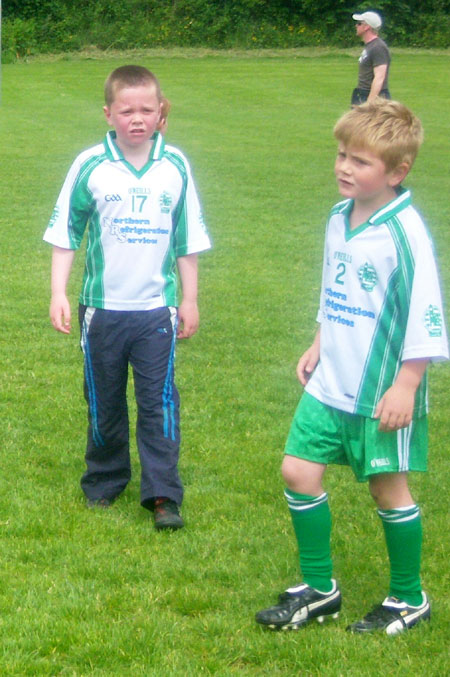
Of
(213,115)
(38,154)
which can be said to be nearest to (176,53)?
(213,115)

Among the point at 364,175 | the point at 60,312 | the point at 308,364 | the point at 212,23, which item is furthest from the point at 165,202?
the point at 212,23

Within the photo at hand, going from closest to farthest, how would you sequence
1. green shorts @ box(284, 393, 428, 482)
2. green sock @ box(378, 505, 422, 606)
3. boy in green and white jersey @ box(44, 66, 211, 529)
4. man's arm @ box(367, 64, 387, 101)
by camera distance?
1. green shorts @ box(284, 393, 428, 482)
2. green sock @ box(378, 505, 422, 606)
3. boy in green and white jersey @ box(44, 66, 211, 529)
4. man's arm @ box(367, 64, 387, 101)

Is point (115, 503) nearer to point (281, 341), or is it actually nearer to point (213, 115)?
point (281, 341)

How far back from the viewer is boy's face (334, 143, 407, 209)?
3.71 m

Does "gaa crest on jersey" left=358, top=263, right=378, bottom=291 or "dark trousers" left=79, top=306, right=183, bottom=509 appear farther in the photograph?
"dark trousers" left=79, top=306, right=183, bottom=509

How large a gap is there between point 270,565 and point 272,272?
19.0ft

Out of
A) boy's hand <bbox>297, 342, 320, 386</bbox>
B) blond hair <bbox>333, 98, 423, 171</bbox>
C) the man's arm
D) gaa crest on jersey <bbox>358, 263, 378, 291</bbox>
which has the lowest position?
boy's hand <bbox>297, 342, 320, 386</bbox>

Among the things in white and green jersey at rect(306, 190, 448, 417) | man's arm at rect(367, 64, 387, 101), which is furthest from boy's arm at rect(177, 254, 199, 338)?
man's arm at rect(367, 64, 387, 101)

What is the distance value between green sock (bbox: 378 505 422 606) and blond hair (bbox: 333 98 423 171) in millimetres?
1125

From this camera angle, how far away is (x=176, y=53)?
40688 mm

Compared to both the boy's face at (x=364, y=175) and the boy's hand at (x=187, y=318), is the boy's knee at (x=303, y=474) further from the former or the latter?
the boy's hand at (x=187, y=318)

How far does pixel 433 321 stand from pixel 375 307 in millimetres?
190

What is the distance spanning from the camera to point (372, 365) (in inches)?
149

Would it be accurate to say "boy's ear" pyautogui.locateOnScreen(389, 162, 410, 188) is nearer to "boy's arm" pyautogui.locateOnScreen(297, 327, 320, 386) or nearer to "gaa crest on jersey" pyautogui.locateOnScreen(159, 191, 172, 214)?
"boy's arm" pyautogui.locateOnScreen(297, 327, 320, 386)
